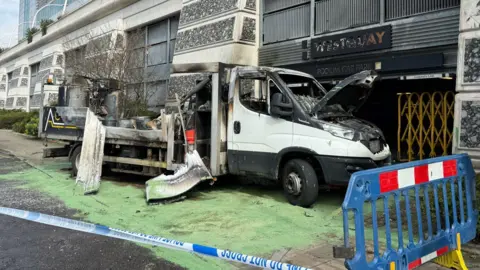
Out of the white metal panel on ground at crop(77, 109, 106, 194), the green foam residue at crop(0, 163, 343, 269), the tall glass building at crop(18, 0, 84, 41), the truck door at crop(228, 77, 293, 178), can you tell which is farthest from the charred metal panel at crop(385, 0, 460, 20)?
the tall glass building at crop(18, 0, 84, 41)

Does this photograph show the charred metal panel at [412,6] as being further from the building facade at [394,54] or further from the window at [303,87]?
the window at [303,87]

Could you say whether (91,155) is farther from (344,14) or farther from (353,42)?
(344,14)

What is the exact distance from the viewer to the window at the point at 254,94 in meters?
7.06

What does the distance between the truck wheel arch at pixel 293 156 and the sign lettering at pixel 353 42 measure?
4130mm

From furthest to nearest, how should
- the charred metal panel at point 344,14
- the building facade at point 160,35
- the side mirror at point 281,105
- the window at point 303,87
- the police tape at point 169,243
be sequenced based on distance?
the building facade at point 160,35
the charred metal panel at point 344,14
the window at point 303,87
the side mirror at point 281,105
the police tape at point 169,243

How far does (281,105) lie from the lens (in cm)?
645

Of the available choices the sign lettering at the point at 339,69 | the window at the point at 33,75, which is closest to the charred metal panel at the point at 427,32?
the sign lettering at the point at 339,69

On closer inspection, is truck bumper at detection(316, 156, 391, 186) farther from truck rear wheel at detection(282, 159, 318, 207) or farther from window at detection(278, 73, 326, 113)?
window at detection(278, 73, 326, 113)

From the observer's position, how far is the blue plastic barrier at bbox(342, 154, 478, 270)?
292 centimetres

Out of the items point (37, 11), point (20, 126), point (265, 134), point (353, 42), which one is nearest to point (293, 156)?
point (265, 134)

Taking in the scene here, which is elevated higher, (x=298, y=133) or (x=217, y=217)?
(x=298, y=133)

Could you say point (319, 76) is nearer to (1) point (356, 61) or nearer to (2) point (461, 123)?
(1) point (356, 61)

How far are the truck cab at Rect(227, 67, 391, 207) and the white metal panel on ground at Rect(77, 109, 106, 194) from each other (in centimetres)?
271

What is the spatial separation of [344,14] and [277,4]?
2.74 m
